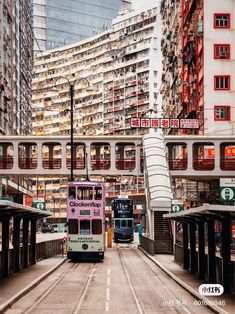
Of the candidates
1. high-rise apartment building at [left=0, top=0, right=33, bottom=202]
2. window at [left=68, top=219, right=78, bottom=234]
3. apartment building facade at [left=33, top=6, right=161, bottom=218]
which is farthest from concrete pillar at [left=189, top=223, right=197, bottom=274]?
apartment building facade at [left=33, top=6, right=161, bottom=218]

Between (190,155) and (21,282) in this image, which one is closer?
(21,282)

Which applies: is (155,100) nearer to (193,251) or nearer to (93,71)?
(93,71)

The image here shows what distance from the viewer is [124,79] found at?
17012 centimetres

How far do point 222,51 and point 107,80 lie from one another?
9505cm

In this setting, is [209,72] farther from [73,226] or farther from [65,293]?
[65,293]

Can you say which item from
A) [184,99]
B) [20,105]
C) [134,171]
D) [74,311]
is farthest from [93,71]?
[74,311]

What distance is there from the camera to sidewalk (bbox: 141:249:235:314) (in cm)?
2403

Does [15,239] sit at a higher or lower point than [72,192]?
lower

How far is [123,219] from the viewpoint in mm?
85312

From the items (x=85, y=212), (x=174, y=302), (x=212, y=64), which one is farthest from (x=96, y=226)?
(x=212, y=64)

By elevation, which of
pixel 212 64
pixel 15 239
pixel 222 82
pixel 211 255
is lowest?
pixel 211 255

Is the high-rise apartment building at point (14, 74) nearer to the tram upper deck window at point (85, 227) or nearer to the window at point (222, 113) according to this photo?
the window at point (222, 113)

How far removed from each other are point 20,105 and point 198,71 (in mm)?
37516

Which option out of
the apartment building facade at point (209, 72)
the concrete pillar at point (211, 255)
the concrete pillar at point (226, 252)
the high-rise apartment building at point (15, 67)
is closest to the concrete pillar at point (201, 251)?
the concrete pillar at point (211, 255)
